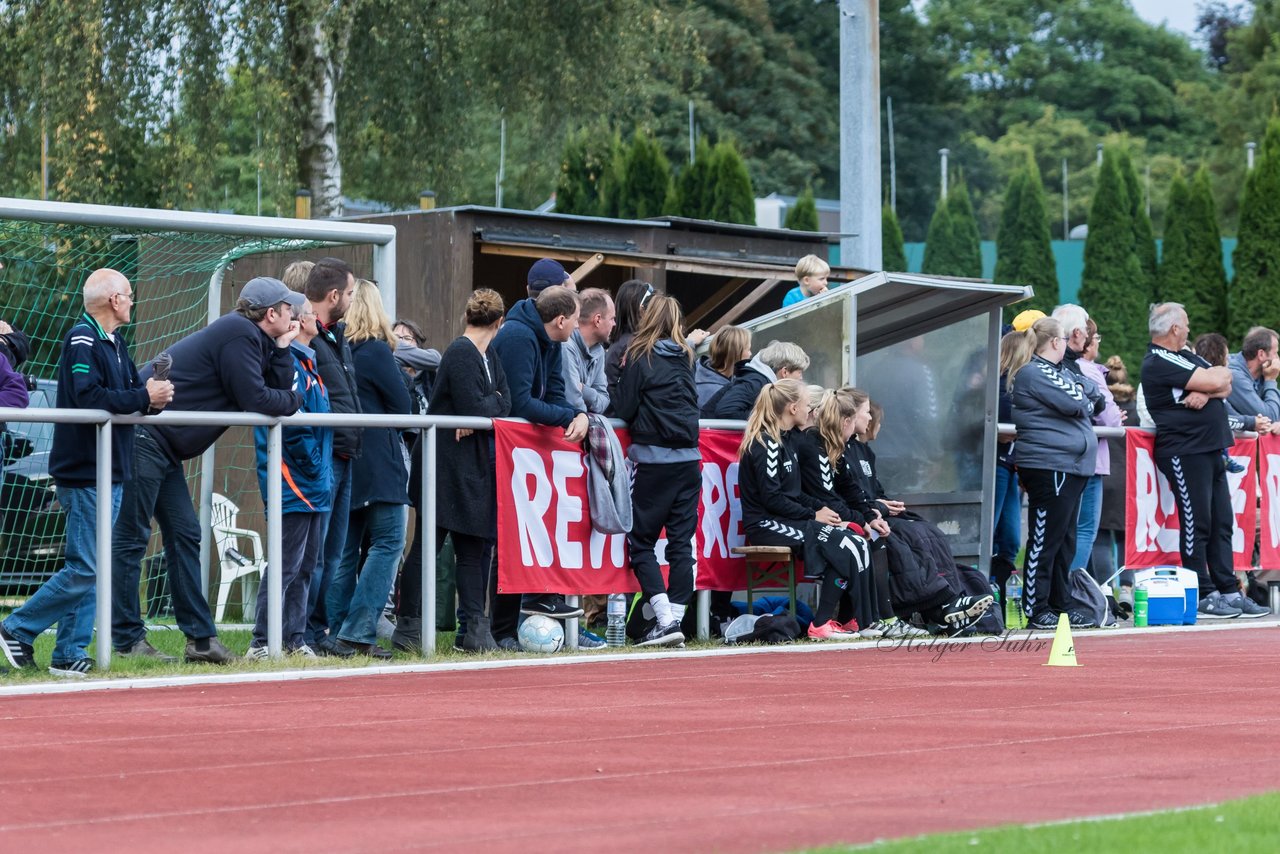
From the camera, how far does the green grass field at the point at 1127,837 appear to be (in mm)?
4625

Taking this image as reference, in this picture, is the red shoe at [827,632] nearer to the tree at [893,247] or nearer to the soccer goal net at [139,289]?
the soccer goal net at [139,289]

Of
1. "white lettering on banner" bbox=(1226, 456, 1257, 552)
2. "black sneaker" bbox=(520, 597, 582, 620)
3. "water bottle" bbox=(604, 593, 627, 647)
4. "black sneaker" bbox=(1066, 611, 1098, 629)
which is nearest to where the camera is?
"black sneaker" bbox=(520, 597, 582, 620)

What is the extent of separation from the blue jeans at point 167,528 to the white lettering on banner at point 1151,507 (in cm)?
718

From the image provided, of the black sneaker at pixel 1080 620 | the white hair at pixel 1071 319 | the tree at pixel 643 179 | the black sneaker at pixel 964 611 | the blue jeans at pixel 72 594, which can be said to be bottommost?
the black sneaker at pixel 1080 620

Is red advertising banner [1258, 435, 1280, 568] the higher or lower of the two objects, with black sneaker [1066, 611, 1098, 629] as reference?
higher

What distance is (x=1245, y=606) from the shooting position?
14.7 meters

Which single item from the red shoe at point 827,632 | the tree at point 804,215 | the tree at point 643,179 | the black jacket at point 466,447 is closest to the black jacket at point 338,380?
the black jacket at point 466,447

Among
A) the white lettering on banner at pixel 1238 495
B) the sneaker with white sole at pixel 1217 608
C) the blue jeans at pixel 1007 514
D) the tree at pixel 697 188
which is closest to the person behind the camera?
the blue jeans at pixel 1007 514

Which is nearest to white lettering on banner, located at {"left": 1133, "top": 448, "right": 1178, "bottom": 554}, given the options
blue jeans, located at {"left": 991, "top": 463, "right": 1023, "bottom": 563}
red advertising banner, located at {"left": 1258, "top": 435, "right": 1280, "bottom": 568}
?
blue jeans, located at {"left": 991, "top": 463, "right": 1023, "bottom": 563}

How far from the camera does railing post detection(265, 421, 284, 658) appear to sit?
31.1ft

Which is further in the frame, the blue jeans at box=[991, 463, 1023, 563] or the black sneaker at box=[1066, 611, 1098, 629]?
the blue jeans at box=[991, 463, 1023, 563]

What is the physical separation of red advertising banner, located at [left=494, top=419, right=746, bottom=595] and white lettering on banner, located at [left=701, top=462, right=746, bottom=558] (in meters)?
0.41

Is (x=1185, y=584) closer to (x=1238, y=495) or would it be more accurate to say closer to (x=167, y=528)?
(x=1238, y=495)

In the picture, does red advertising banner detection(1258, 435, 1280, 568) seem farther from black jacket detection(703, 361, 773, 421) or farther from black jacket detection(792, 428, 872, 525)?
black jacket detection(703, 361, 773, 421)
